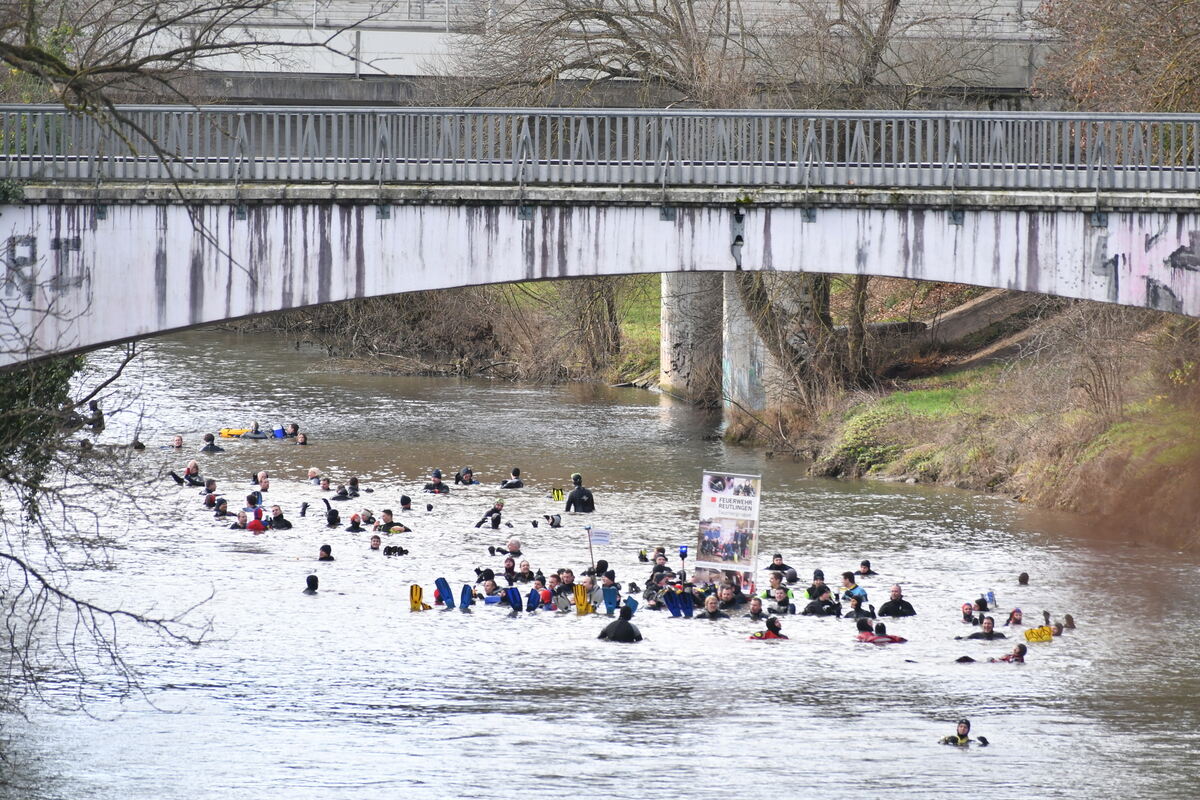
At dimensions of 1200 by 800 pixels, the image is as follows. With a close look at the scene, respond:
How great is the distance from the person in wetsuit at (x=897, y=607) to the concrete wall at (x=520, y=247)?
4.80 meters

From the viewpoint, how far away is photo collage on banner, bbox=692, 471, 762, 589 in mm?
26047

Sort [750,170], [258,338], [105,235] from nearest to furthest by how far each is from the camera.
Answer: [105,235], [750,170], [258,338]

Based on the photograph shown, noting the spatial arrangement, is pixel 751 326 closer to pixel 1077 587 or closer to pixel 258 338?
pixel 1077 587

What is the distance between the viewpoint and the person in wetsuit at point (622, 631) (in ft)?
80.3

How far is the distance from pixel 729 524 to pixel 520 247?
5363 mm

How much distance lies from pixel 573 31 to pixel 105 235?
63.9 feet

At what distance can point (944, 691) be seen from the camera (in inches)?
871

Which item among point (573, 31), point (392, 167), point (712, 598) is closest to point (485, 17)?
point (573, 31)

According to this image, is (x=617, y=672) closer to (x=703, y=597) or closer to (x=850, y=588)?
(x=703, y=597)

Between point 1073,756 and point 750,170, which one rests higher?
point 750,170

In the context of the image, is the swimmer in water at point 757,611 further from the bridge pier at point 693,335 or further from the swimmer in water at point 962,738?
the bridge pier at point 693,335

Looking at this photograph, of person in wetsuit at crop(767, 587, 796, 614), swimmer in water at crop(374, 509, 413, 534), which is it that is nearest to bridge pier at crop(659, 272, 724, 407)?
swimmer in water at crop(374, 509, 413, 534)

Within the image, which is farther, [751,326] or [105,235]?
[751,326]

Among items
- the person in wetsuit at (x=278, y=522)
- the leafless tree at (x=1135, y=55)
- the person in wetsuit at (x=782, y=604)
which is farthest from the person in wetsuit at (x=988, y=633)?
the person in wetsuit at (x=278, y=522)
